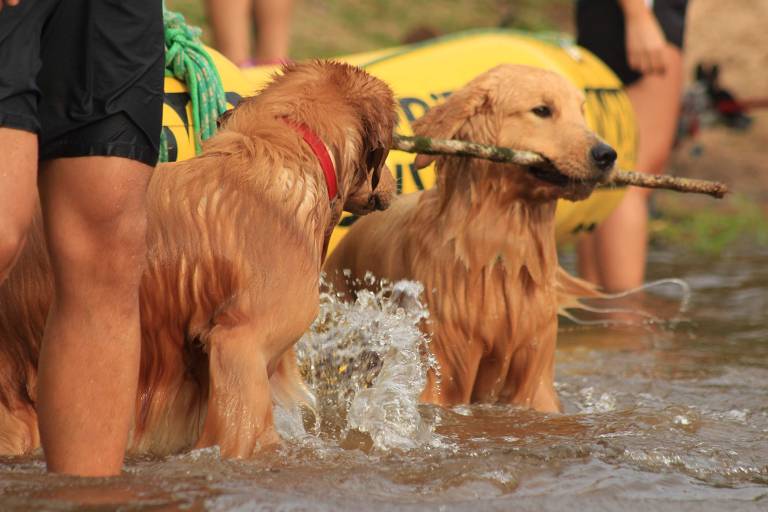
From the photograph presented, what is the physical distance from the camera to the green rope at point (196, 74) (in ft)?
15.1

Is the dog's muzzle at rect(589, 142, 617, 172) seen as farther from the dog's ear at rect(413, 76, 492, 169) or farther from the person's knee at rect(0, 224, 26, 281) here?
the person's knee at rect(0, 224, 26, 281)

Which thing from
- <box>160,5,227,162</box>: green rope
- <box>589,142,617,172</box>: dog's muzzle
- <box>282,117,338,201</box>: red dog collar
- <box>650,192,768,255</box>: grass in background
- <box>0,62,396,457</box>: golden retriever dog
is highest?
<box>160,5,227,162</box>: green rope

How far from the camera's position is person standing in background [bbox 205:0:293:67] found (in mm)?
8039

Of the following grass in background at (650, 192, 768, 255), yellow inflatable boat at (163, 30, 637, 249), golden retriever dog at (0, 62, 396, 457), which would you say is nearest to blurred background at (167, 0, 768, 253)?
grass in background at (650, 192, 768, 255)

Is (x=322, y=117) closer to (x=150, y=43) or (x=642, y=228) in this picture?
(x=150, y=43)

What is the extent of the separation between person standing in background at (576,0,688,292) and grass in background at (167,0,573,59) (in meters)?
4.79

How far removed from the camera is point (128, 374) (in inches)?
121

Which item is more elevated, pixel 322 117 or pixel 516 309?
pixel 322 117

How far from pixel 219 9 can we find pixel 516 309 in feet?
13.2

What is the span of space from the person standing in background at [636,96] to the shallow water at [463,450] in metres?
1.49

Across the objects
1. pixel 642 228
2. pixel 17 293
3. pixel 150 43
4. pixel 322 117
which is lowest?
pixel 642 228

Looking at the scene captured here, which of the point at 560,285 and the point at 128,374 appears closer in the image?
the point at 128,374

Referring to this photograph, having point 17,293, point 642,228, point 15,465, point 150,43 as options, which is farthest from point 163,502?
point 642,228

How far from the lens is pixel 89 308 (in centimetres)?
301
